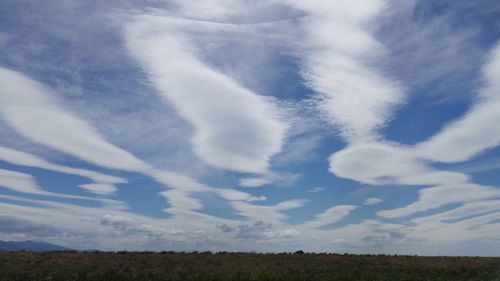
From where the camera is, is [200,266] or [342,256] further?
[342,256]

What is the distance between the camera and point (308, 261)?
174 feet

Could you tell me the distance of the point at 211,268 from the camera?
147ft

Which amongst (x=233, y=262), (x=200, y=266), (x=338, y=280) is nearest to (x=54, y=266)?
(x=200, y=266)

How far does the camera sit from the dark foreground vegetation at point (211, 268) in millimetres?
36175

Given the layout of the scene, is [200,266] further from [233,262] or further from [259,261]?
[259,261]

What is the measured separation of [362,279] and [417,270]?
1504cm

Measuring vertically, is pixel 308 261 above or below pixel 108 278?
above

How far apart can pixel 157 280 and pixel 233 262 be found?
57.6ft

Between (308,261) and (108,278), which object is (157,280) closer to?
(108,278)

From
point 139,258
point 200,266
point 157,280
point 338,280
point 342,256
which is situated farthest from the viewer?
point 342,256

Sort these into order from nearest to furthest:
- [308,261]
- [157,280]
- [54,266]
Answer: [157,280] < [54,266] < [308,261]

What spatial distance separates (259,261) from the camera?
51094 mm

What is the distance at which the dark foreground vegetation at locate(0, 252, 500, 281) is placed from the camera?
119ft

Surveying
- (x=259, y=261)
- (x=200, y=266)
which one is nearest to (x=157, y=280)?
(x=200, y=266)
